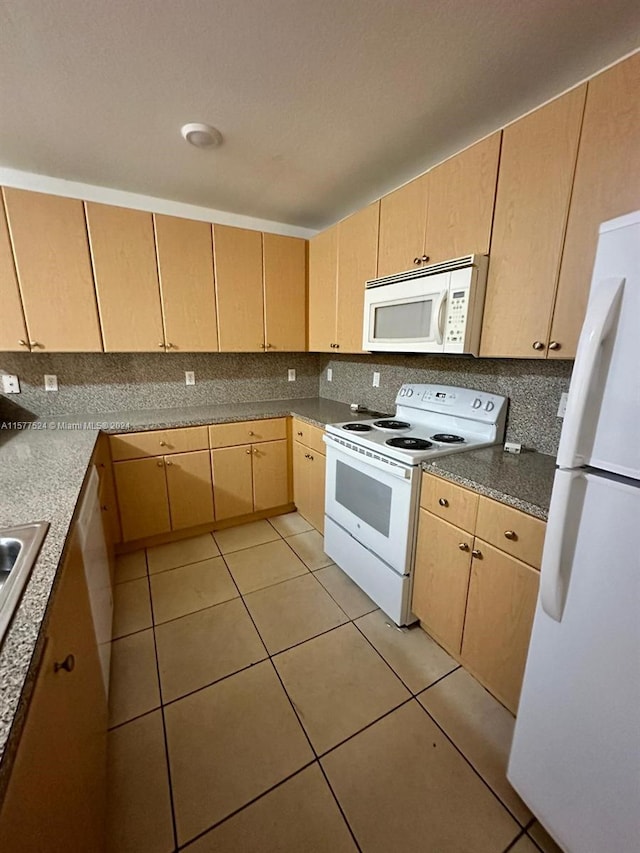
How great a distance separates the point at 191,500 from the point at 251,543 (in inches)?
20.3

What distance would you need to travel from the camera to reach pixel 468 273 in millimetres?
1467

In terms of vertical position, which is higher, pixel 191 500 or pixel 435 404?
pixel 435 404

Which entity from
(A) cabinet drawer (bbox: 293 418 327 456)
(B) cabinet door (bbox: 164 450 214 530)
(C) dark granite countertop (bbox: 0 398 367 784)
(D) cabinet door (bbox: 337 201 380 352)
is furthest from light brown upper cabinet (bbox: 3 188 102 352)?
(D) cabinet door (bbox: 337 201 380 352)

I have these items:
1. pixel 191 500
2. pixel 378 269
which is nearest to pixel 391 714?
pixel 191 500

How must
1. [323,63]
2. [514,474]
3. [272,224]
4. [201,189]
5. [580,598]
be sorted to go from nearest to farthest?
[580,598] → [323,63] → [514,474] → [201,189] → [272,224]

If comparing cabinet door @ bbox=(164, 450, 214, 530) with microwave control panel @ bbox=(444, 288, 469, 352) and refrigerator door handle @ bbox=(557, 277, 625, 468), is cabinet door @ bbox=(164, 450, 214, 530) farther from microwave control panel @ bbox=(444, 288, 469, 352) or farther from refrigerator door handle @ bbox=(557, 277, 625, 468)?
refrigerator door handle @ bbox=(557, 277, 625, 468)

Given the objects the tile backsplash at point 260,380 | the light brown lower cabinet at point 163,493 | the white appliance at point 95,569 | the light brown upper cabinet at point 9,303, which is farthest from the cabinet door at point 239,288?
the white appliance at point 95,569

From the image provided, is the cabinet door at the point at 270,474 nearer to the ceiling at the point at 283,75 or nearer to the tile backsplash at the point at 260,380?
the tile backsplash at the point at 260,380

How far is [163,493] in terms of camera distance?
2.32 m

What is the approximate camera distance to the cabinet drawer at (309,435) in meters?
2.34

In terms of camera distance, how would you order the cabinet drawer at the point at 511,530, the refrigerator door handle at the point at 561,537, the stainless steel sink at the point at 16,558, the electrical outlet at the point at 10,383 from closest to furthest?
the stainless steel sink at the point at 16,558 < the refrigerator door handle at the point at 561,537 < the cabinet drawer at the point at 511,530 < the electrical outlet at the point at 10,383

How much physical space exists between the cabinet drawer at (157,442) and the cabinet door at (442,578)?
155 cm

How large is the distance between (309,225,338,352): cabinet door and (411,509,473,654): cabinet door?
1520mm

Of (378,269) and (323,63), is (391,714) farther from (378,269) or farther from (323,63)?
(323,63)
